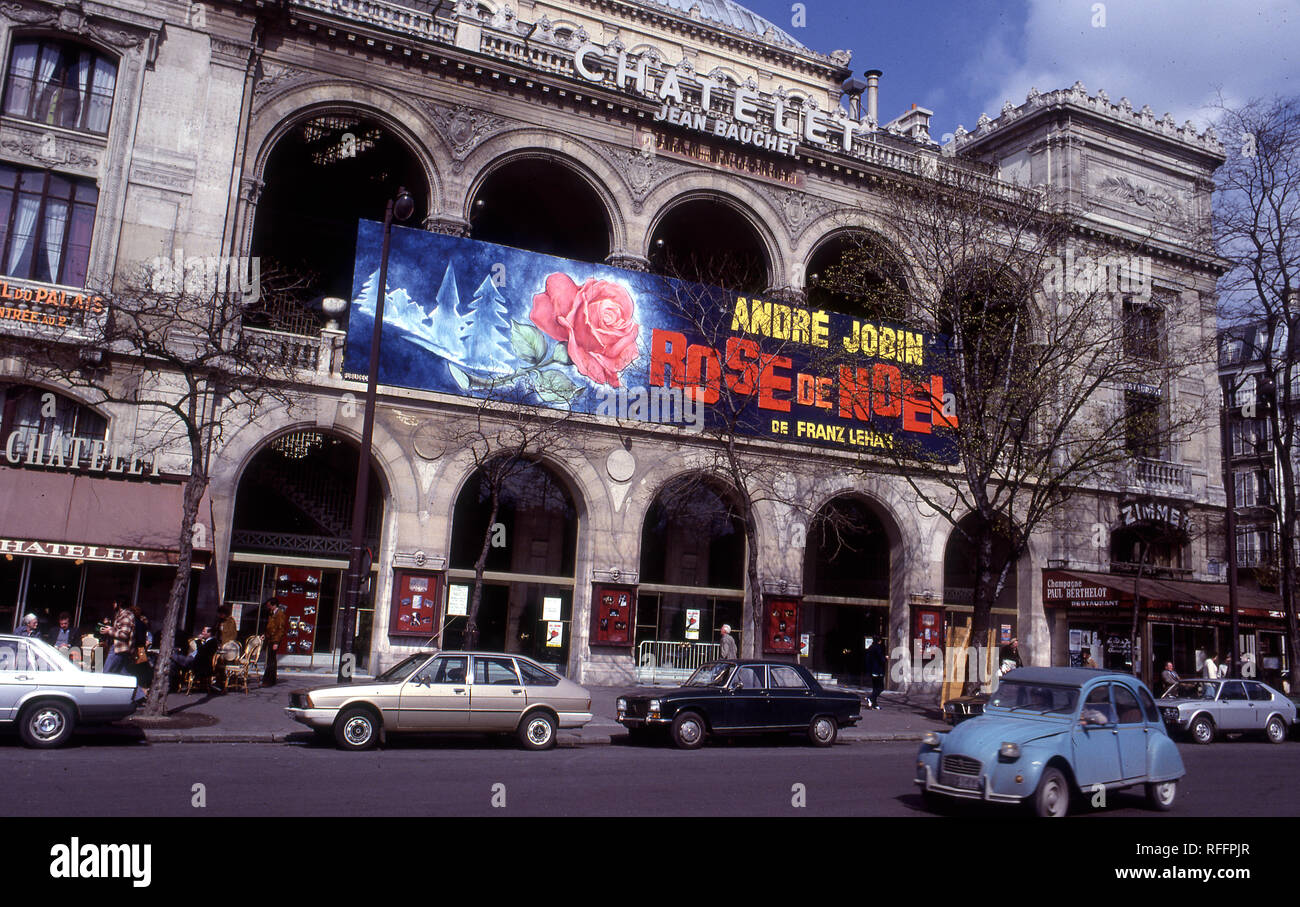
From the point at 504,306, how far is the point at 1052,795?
18.3 meters

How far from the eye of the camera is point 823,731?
712 inches

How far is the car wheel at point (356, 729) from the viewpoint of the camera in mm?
14305

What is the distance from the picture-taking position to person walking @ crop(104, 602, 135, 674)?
16516mm

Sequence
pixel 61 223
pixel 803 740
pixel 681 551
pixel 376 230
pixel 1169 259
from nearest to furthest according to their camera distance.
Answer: pixel 803 740 → pixel 61 223 → pixel 376 230 → pixel 681 551 → pixel 1169 259

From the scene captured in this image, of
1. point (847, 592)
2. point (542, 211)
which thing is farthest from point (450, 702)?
point (847, 592)

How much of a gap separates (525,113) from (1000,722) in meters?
21.0

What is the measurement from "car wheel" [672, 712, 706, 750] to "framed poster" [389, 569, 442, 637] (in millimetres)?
8811

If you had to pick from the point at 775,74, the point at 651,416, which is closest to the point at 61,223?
the point at 651,416

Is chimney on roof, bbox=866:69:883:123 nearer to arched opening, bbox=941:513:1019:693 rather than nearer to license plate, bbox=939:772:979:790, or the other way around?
arched opening, bbox=941:513:1019:693

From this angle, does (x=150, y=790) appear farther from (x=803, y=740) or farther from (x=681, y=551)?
(x=681, y=551)

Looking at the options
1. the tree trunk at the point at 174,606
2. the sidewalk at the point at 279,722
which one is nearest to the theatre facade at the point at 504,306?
the sidewalk at the point at 279,722

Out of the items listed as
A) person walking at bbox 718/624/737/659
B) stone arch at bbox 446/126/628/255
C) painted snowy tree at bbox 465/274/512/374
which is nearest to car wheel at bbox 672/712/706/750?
→ person walking at bbox 718/624/737/659

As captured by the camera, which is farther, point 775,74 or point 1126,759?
point 775,74

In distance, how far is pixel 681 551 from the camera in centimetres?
3048
